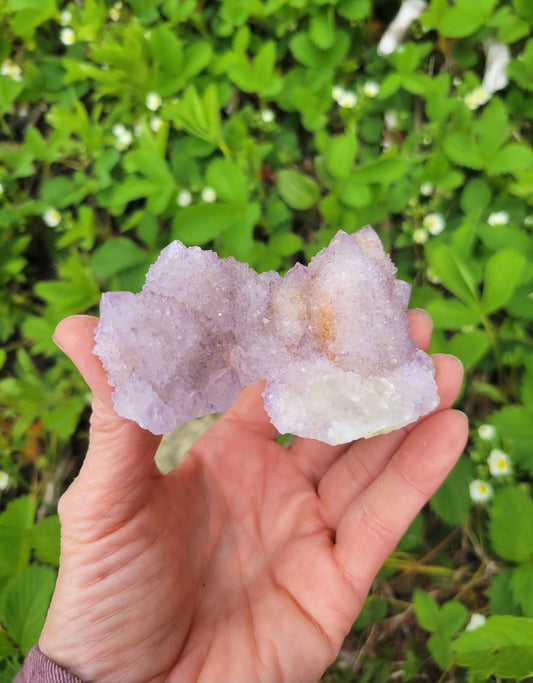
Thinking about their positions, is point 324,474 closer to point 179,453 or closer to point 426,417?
point 426,417

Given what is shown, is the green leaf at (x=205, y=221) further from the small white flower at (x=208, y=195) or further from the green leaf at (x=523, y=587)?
the green leaf at (x=523, y=587)

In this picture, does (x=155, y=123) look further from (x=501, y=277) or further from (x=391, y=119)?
(x=501, y=277)

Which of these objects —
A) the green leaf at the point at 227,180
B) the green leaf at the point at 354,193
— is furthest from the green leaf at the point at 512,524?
the green leaf at the point at 227,180

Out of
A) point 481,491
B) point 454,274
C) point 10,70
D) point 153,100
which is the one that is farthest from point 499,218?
point 10,70

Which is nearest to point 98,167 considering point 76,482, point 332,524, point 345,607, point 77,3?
point 77,3

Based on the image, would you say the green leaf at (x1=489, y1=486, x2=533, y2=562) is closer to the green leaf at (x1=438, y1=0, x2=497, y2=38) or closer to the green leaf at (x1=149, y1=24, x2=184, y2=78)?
the green leaf at (x1=438, y1=0, x2=497, y2=38)

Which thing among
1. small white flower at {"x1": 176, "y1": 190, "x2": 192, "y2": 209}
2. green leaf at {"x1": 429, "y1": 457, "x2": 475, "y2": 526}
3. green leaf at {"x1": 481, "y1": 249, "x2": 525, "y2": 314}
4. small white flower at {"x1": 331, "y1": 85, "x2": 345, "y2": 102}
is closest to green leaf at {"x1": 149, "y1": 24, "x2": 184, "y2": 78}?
small white flower at {"x1": 176, "y1": 190, "x2": 192, "y2": 209}
